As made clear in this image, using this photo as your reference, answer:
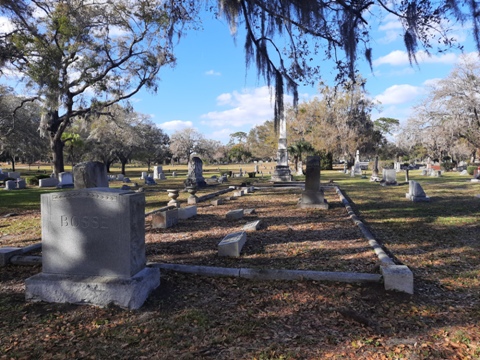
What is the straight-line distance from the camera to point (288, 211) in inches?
407

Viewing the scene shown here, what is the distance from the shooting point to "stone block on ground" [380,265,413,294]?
3895mm

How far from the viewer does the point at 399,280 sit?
391cm

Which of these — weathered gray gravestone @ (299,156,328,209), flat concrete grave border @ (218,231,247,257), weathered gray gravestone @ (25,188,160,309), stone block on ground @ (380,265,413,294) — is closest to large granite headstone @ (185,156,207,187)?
weathered gray gravestone @ (299,156,328,209)

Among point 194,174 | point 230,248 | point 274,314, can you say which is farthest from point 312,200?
point 194,174

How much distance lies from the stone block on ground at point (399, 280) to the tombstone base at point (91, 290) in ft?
9.20

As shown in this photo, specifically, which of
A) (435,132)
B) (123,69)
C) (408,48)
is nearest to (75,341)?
(408,48)

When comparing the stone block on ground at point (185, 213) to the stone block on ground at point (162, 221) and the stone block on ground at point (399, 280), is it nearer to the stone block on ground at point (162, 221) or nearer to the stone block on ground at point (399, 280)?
the stone block on ground at point (162, 221)

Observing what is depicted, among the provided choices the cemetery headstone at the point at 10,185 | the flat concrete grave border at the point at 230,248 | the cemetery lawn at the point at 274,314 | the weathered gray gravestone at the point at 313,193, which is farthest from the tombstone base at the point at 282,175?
the flat concrete grave border at the point at 230,248

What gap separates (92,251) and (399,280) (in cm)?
356

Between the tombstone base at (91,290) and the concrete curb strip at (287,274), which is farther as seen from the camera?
the concrete curb strip at (287,274)

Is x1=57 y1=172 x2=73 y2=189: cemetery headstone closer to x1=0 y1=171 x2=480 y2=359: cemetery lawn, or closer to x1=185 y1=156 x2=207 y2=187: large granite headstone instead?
x1=185 y1=156 x2=207 y2=187: large granite headstone

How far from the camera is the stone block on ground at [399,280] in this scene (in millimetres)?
3895

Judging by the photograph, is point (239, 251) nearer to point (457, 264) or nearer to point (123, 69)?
point (457, 264)

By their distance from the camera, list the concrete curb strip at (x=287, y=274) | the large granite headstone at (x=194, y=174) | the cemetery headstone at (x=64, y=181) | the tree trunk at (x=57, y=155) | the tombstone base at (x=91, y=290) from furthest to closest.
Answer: the tree trunk at (x=57, y=155), the cemetery headstone at (x=64, y=181), the large granite headstone at (x=194, y=174), the concrete curb strip at (x=287, y=274), the tombstone base at (x=91, y=290)
